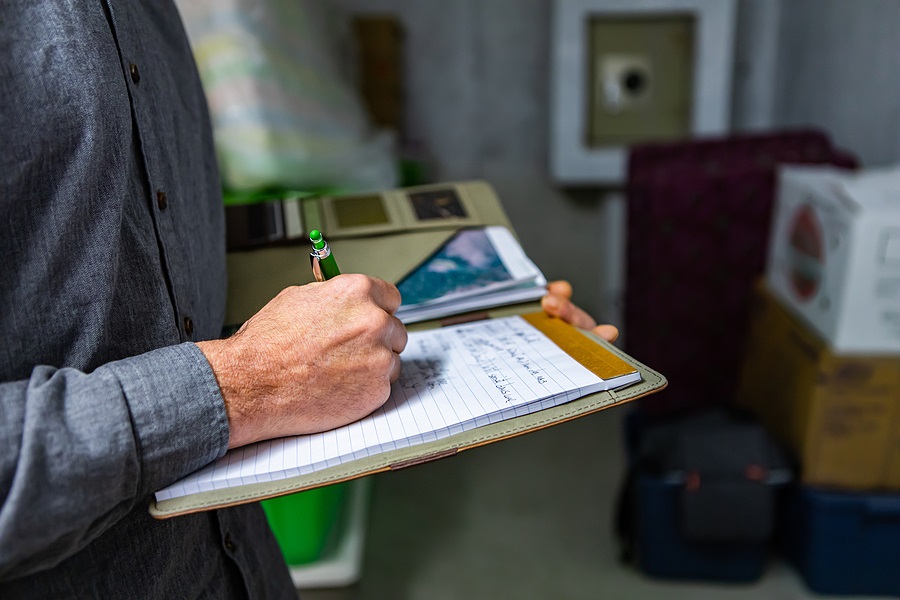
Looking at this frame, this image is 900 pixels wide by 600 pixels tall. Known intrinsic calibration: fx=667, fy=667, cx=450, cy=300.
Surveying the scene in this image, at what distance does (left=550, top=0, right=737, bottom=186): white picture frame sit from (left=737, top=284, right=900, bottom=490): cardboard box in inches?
40.9

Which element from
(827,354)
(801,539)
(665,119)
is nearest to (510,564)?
(801,539)

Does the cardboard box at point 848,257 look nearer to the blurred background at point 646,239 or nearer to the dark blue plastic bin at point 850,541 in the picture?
the blurred background at point 646,239

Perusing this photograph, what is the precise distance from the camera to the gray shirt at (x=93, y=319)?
39 cm

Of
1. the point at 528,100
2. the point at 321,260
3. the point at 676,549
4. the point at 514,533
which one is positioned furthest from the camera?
the point at 528,100

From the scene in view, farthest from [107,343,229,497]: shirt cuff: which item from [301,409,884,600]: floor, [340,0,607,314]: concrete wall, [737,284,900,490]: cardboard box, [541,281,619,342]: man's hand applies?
[340,0,607,314]: concrete wall

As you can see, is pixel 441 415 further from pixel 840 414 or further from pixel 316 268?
pixel 840 414

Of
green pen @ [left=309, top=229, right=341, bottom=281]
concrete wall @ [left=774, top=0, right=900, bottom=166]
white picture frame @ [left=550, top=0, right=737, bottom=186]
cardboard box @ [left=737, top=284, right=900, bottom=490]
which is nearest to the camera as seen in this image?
green pen @ [left=309, top=229, right=341, bottom=281]

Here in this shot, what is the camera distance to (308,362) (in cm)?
47

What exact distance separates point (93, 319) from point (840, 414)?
1.44m

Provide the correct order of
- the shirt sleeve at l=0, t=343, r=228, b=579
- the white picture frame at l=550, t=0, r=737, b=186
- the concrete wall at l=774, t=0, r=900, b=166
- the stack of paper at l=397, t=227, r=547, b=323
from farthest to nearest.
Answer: the white picture frame at l=550, t=0, r=737, b=186
the concrete wall at l=774, t=0, r=900, b=166
the stack of paper at l=397, t=227, r=547, b=323
the shirt sleeve at l=0, t=343, r=228, b=579


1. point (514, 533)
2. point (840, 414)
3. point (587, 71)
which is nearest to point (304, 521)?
point (514, 533)

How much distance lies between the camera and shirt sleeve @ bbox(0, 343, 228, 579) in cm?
38

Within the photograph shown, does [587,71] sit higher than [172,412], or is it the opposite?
[587,71]

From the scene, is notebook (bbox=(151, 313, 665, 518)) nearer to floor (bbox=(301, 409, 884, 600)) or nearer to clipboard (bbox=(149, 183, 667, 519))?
clipboard (bbox=(149, 183, 667, 519))
